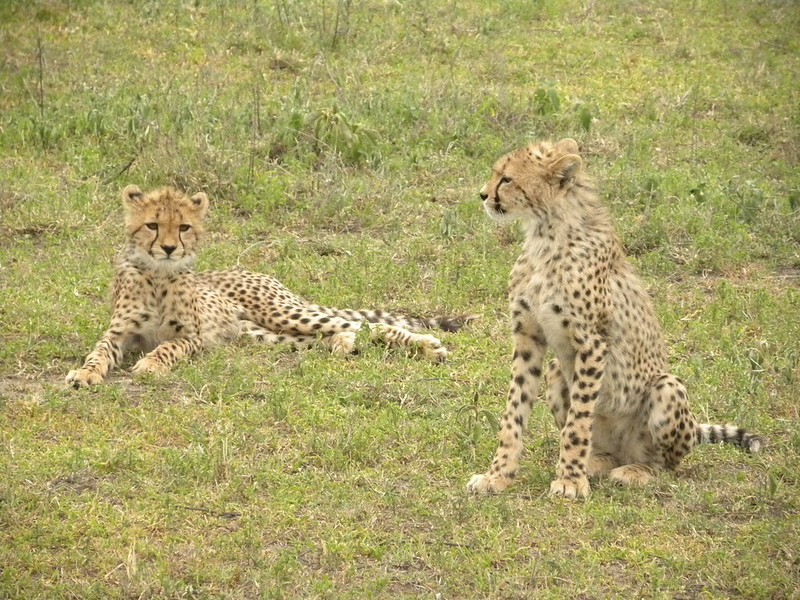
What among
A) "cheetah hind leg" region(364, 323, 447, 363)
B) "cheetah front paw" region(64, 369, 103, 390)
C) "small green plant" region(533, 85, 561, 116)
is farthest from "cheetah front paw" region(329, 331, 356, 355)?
"small green plant" region(533, 85, 561, 116)

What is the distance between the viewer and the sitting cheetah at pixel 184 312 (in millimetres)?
7219

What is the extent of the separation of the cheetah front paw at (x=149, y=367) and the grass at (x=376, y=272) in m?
0.10

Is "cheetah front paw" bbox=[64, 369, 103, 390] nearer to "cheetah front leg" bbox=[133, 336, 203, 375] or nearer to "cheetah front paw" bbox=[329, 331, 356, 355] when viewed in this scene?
"cheetah front leg" bbox=[133, 336, 203, 375]

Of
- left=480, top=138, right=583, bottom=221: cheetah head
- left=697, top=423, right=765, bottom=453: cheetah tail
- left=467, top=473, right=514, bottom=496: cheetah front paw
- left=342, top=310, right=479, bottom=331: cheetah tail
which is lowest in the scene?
left=467, top=473, right=514, bottom=496: cheetah front paw

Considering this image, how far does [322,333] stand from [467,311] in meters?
0.90

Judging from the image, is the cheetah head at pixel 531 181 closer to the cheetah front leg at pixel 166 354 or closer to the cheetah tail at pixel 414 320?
the cheetah tail at pixel 414 320

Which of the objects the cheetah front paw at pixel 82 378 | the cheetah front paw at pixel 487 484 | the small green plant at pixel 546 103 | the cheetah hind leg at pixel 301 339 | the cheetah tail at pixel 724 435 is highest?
the small green plant at pixel 546 103

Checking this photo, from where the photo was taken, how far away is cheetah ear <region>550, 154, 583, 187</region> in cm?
578

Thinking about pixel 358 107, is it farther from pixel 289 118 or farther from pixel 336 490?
pixel 336 490

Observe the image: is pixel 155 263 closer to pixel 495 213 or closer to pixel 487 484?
pixel 495 213

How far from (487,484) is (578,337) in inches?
27.4

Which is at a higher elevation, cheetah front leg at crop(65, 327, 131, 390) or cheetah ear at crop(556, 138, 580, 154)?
cheetah ear at crop(556, 138, 580, 154)

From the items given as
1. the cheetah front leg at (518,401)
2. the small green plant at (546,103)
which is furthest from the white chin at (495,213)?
the small green plant at (546,103)

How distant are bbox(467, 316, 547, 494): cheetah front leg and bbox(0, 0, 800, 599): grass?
128mm
